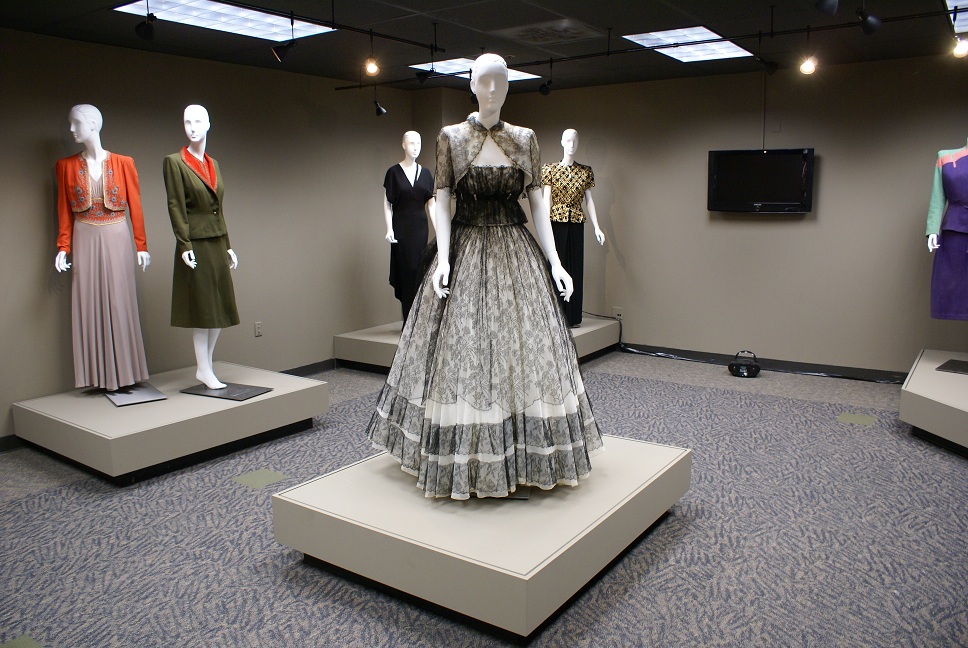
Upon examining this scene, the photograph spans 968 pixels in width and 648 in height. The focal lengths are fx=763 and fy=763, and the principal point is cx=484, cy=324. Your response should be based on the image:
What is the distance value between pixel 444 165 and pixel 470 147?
12 centimetres


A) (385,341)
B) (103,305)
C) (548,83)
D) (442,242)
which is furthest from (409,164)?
(442,242)

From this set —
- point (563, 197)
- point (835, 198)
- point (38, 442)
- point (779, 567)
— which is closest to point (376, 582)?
point (779, 567)

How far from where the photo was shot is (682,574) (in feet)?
9.86

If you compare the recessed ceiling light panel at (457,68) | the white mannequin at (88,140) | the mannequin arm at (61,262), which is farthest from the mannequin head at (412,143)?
the mannequin arm at (61,262)

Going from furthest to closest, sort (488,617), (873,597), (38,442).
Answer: (38,442) < (873,597) < (488,617)

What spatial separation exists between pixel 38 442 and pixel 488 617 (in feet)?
10.5

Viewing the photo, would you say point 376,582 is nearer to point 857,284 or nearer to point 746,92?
point 857,284

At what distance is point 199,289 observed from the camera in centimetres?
454

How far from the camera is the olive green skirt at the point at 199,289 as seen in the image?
14.9 ft

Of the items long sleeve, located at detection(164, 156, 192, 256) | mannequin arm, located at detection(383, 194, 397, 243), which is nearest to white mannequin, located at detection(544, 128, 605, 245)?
mannequin arm, located at detection(383, 194, 397, 243)

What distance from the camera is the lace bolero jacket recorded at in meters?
2.97

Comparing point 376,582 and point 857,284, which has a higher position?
point 857,284

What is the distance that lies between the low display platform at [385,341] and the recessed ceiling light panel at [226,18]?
8.11ft

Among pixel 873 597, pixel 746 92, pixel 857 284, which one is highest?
pixel 746 92
